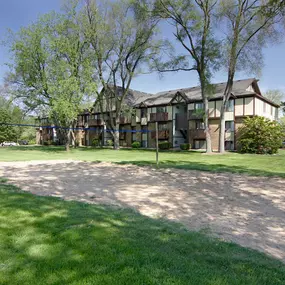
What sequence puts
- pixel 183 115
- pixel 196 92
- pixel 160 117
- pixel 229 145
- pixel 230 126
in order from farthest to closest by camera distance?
pixel 160 117 → pixel 196 92 → pixel 183 115 → pixel 229 145 → pixel 230 126

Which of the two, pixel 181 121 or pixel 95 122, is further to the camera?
pixel 95 122

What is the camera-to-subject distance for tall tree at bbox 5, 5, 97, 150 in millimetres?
26156

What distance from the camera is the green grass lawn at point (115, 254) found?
8.20 feet

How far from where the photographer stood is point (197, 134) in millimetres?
31875

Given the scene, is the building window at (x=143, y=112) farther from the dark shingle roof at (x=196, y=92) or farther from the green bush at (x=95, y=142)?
the green bush at (x=95, y=142)

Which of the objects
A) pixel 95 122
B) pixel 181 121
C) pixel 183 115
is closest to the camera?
pixel 183 115

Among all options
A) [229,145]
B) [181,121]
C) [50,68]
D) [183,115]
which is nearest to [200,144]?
[229,145]

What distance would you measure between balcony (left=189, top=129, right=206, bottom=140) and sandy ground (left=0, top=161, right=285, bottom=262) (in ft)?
72.0

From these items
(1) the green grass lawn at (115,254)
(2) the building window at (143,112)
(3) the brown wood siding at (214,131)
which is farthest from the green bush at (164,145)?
(1) the green grass lawn at (115,254)

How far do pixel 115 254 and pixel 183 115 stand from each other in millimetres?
32270

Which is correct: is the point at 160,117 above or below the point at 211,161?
above

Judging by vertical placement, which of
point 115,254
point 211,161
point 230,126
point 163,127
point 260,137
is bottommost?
point 211,161

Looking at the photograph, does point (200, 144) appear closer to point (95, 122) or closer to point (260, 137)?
point (260, 137)

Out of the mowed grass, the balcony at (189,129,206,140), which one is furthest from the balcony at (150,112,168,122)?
the mowed grass
